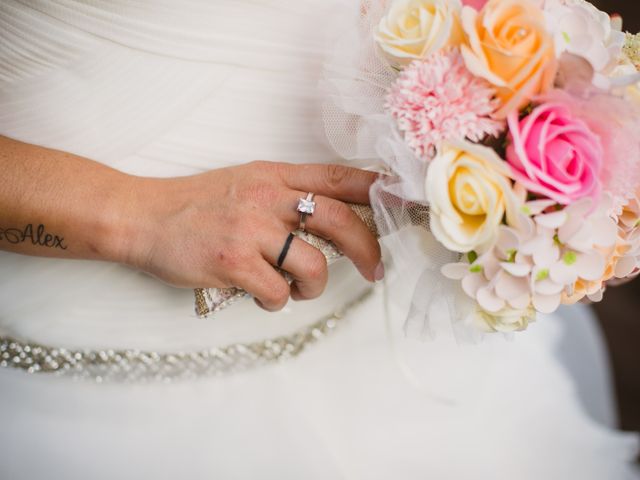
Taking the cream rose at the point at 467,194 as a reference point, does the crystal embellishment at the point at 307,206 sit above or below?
below

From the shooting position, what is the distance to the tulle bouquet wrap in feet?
1.78

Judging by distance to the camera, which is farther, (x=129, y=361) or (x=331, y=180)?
(x=129, y=361)

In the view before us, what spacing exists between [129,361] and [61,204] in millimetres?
280

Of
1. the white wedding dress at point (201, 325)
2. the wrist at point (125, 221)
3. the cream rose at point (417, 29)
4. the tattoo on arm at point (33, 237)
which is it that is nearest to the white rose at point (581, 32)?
the cream rose at point (417, 29)

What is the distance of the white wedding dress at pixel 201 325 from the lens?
787 millimetres

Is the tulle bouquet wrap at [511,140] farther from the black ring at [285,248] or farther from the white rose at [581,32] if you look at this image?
the black ring at [285,248]

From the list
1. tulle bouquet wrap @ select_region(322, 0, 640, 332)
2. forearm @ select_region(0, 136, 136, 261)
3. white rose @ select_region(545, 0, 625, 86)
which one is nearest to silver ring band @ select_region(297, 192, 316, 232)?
tulle bouquet wrap @ select_region(322, 0, 640, 332)

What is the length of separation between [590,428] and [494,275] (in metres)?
0.67

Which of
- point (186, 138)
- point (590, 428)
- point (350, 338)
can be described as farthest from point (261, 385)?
point (590, 428)

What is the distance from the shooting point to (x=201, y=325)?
2.92 ft

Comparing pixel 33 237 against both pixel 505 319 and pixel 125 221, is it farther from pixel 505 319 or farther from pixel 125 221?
pixel 505 319

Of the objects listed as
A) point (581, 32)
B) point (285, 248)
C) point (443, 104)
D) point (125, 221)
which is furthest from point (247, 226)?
point (581, 32)

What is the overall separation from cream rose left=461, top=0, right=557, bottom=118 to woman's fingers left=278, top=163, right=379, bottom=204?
0.22m

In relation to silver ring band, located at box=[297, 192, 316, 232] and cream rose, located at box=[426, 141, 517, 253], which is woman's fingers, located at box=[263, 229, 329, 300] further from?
cream rose, located at box=[426, 141, 517, 253]
